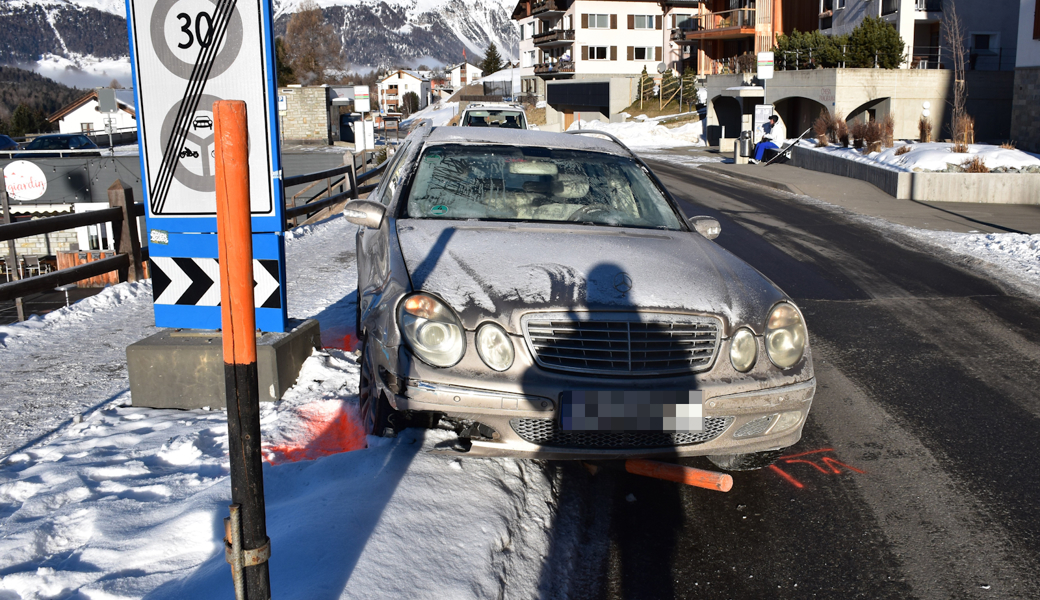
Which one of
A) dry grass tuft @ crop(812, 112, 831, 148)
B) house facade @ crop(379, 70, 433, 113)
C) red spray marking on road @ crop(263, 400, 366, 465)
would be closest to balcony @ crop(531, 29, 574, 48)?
dry grass tuft @ crop(812, 112, 831, 148)

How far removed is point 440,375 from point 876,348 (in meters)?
4.56

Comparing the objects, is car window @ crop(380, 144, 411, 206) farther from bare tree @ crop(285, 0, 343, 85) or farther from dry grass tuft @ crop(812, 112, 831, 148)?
Result: bare tree @ crop(285, 0, 343, 85)

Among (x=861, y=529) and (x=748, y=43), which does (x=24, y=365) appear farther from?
(x=748, y=43)

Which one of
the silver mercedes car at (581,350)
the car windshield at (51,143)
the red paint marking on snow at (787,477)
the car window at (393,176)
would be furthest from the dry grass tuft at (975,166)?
the car windshield at (51,143)

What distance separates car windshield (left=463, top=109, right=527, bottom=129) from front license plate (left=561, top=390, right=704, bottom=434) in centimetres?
2047

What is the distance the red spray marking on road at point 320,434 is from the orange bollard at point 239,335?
192 cm

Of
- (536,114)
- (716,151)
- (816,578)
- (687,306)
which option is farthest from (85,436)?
(536,114)

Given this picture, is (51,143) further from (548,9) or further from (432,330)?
(548,9)

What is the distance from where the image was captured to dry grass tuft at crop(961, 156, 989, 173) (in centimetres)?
1731

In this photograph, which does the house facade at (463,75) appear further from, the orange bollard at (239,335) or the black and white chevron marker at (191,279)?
the orange bollard at (239,335)

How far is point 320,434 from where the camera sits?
14.6 ft

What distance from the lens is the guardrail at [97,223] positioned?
7273mm

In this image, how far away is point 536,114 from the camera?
76562mm

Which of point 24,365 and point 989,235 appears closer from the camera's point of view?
point 24,365
